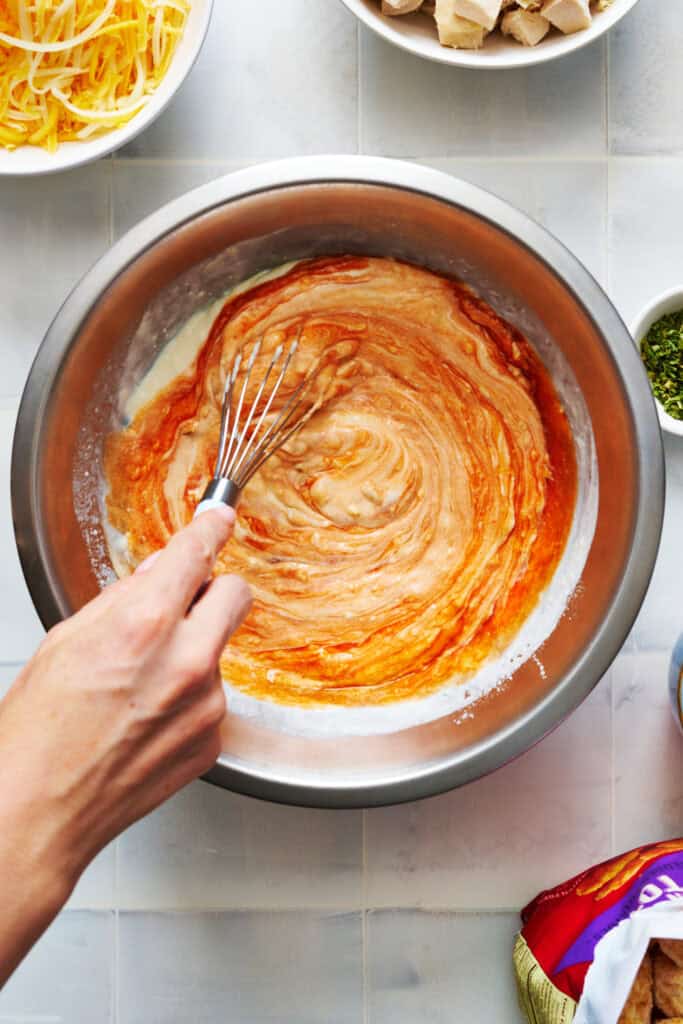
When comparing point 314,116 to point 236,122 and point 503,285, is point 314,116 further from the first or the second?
point 503,285

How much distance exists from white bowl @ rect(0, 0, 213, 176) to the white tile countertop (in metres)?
0.08

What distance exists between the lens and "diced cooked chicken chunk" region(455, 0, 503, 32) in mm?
1084

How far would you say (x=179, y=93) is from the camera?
1.22 meters

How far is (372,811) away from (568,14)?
951 mm

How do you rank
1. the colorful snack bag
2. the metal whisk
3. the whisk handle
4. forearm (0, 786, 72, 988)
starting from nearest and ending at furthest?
forearm (0, 786, 72, 988) → the whisk handle → the colorful snack bag → the metal whisk

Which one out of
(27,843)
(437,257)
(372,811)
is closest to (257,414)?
(437,257)

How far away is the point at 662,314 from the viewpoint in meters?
1.19

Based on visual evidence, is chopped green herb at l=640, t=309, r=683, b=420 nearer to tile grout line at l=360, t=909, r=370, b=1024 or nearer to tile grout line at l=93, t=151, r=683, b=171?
tile grout line at l=93, t=151, r=683, b=171

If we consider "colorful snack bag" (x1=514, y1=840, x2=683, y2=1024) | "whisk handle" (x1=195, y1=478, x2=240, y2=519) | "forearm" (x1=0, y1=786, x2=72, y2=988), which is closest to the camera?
"forearm" (x1=0, y1=786, x2=72, y2=988)

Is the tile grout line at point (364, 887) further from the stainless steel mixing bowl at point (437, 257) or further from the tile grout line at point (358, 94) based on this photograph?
the tile grout line at point (358, 94)

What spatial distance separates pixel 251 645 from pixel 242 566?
10cm

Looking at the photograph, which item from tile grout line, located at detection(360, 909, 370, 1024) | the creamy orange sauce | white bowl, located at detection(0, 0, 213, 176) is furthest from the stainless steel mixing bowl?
tile grout line, located at detection(360, 909, 370, 1024)

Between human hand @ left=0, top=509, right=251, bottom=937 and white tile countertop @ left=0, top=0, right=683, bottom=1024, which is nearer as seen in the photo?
human hand @ left=0, top=509, right=251, bottom=937

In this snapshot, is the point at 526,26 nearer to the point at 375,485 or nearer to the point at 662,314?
the point at 662,314
